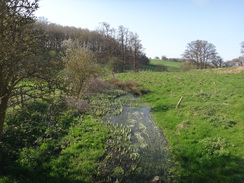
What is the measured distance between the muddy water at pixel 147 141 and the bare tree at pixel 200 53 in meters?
42.3

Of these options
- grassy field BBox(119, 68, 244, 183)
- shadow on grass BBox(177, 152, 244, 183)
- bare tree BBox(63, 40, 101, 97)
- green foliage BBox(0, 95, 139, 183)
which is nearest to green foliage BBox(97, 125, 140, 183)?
green foliage BBox(0, 95, 139, 183)

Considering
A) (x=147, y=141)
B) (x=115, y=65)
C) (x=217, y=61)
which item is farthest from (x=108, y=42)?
(x=147, y=141)

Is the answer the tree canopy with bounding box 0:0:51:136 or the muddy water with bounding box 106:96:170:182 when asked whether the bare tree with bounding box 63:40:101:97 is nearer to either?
the muddy water with bounding box 106:96:170:182

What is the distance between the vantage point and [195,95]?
63.3 feet

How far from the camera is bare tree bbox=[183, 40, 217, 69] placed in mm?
51281

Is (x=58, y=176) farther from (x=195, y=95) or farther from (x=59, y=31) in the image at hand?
(x=59, y=31)

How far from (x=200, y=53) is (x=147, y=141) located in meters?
49.0

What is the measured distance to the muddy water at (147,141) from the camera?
322 inches

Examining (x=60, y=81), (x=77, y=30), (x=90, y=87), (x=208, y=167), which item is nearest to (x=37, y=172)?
(x=60, y=81)

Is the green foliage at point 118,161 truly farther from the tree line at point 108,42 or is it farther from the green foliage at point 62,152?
the tree line at point 108,42

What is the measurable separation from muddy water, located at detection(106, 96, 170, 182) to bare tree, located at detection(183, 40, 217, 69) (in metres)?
42.3

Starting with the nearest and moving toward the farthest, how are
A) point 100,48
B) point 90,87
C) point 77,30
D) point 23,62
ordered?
point 23,62
point 90,87
point 77,30
point 100,48

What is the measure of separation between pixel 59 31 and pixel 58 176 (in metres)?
59.7

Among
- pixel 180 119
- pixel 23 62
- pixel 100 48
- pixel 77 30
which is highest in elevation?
pixel 77 30
